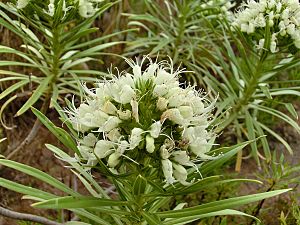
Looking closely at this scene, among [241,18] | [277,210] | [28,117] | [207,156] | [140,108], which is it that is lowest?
[277,210]

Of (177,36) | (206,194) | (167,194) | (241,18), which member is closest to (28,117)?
(177,36)

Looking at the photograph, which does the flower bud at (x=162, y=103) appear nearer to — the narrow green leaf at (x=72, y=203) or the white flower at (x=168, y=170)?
the white flower at (x=168, y=170)

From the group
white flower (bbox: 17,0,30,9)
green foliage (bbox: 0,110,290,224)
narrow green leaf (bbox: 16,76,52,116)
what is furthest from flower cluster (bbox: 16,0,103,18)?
green foliage (bbox: 0,110,290,224)

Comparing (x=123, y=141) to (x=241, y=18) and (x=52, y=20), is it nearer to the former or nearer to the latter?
(x=52, y=20)

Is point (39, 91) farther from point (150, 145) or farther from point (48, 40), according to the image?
point (150, 145)

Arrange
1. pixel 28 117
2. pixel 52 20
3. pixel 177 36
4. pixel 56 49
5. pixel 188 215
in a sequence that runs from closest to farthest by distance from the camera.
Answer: pixel 188 215
pixel 52 20
pixel 56 49
pixel 177 36
pixel 28 117

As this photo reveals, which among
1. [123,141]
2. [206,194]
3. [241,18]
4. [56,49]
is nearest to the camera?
[123,141]

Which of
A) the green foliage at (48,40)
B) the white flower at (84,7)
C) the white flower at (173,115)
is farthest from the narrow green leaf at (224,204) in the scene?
the white flower at (84,7)

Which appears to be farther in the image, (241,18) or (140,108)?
(241,18)
